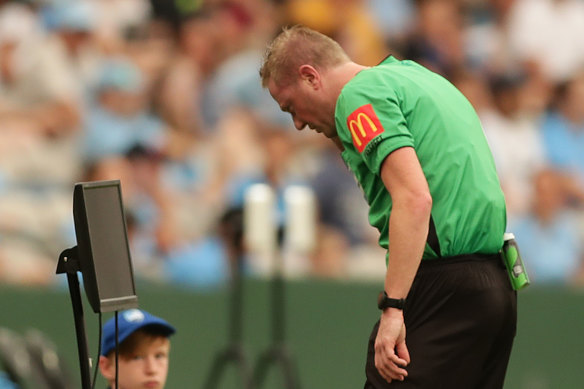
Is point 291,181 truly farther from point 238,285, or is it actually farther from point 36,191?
point 36,191

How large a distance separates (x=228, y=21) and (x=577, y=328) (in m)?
3.54

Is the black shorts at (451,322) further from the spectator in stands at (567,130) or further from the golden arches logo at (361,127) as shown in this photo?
the spectator in stands at (567,130)

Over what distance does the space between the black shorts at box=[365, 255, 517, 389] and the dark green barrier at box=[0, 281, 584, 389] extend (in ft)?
15.0

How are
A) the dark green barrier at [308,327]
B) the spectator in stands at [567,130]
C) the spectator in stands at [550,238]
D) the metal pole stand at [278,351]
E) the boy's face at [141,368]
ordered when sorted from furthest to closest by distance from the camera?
1. the spectator in stands at [567,130]
2. the spectator in stands at [550,238]
3. the dark green barrier at [308,327]
4. the metal pole stand at [278,351]
5. the boy's face at [141,368]

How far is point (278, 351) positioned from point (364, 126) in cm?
456

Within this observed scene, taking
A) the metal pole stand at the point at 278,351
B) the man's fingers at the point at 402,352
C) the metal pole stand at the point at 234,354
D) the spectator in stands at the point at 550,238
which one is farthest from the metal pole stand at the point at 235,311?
the man's fingers at the point at 402,352

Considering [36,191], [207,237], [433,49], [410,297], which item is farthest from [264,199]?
[410,297]

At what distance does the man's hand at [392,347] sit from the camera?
12.8 ft

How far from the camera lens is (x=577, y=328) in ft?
30.1

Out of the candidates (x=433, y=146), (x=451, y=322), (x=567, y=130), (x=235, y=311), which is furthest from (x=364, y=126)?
(x=567, y=130)

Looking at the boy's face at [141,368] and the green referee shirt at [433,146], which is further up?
the green referee shirt at [433,146]

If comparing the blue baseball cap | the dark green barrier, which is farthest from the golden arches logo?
the dark green barrier

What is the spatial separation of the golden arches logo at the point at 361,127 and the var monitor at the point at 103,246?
30.7 inches

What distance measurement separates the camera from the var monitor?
3.77m
